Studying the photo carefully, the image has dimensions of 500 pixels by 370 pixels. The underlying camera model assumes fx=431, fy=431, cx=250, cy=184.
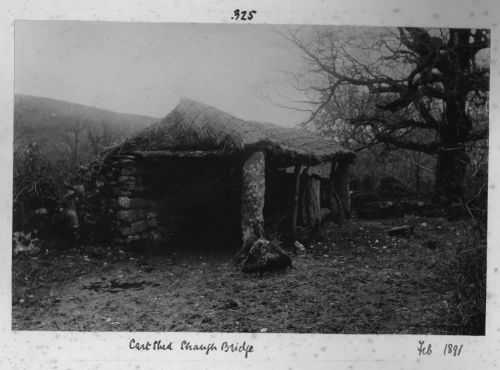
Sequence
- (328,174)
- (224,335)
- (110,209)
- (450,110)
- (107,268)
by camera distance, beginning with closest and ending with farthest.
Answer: (224,335) → (450,110) → (107,268) → (110,209) → (328,174)

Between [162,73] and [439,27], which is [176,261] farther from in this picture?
[439,27]

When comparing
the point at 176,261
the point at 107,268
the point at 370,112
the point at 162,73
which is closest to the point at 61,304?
the point at 107,268

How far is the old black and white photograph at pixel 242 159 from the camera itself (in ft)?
11.0

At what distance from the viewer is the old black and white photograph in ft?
11.0

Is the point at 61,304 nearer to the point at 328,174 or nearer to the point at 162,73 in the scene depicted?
the point at 162,73

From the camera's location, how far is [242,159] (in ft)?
13.7

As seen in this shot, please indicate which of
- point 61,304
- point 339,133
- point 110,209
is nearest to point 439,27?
Answer: point 339,133

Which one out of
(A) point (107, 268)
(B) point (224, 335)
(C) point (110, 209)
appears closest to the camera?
(B) point (224, 335)

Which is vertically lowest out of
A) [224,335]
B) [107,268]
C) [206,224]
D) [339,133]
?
[224,335]

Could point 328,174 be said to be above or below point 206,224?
above

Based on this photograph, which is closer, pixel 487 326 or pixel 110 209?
pixel 487 326

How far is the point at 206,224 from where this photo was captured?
169 inches

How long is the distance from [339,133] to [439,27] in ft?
3.81

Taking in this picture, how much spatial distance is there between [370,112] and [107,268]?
8.78 feet
